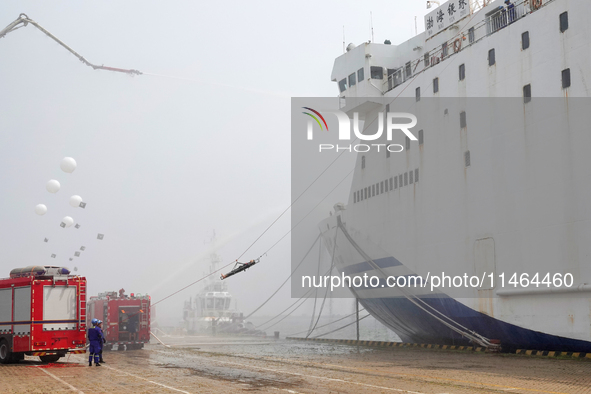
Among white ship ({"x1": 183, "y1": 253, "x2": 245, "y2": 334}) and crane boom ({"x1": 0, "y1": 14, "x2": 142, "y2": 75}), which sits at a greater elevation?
crane boom ({"x1": 0, "y1": 14, "x2": 142, "y2": 75})

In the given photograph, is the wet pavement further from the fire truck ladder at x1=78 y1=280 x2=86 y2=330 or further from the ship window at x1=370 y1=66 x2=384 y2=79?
the ship window at x1=370 y1=66 x2=384 y2=79

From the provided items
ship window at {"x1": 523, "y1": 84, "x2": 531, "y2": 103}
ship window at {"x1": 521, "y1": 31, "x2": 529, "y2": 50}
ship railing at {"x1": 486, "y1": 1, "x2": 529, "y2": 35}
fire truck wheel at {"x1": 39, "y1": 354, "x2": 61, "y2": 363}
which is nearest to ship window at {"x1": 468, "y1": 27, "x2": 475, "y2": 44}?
ship railing at {"x1": 486, "y1": 1, "x2": 529, "y2": 35}

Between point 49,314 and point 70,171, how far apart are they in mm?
7607

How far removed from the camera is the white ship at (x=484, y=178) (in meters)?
19.0

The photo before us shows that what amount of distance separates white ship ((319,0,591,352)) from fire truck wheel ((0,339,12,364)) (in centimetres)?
1649

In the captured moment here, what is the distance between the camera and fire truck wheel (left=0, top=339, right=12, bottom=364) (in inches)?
794

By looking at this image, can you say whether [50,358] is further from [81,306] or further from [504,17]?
[504,17]

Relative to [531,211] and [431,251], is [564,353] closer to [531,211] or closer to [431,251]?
[531,211]

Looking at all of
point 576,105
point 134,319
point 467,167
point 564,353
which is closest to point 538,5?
point 576,105

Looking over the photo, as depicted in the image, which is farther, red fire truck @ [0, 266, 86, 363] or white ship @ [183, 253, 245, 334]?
white ship @ [183, 253, 245, 334]

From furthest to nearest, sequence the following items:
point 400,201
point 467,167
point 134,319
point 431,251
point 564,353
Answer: point 134,319 < point 400,201 < point 431,251 < point 467,167 < point 564,353

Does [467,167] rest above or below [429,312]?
above

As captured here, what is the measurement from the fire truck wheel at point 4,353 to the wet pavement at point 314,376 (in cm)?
68

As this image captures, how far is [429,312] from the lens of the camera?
2569 cm
